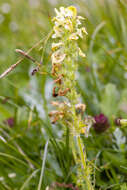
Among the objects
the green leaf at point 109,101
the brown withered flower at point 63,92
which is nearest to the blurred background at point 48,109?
the green leaf at point 109,101

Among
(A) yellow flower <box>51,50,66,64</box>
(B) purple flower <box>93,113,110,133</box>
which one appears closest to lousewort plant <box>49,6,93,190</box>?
(A) yellow flower <box>51,50,66,64</box>

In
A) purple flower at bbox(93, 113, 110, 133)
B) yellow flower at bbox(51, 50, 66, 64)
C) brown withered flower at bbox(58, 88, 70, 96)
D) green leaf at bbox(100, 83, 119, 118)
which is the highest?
yellow flower at bbox(51, 50, 66, 64)

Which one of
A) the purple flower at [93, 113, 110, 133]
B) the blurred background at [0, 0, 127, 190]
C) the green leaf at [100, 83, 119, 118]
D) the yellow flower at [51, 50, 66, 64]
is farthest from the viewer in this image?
the green leaf at [100, 83, 119, 118]

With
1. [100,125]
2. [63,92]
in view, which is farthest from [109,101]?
[63,92]

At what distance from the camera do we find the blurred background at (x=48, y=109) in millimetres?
1450

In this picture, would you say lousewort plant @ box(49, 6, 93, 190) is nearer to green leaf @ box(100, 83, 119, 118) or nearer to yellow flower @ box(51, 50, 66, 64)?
yellow flower @ box(51, 50, 66, 64)

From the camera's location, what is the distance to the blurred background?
1.45 m

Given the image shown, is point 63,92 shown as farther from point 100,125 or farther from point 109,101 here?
point 109,101

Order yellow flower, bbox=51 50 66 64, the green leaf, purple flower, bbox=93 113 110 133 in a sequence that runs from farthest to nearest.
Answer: the green leaf < purple flower, bbox=93 113 110 133 < yellow flower, bbox=51 50 66 64

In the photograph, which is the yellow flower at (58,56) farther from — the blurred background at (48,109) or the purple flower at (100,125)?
the purple flower at (100,125)

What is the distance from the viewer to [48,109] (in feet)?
7.27

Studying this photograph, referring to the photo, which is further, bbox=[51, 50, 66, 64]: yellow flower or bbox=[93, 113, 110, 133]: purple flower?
bbox=[93, 113, 110, 133]: purple flower

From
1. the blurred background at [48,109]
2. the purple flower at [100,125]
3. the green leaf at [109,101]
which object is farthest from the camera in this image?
the green leaf at [109,101]

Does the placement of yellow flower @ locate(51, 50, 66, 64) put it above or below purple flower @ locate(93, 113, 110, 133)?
→ above
